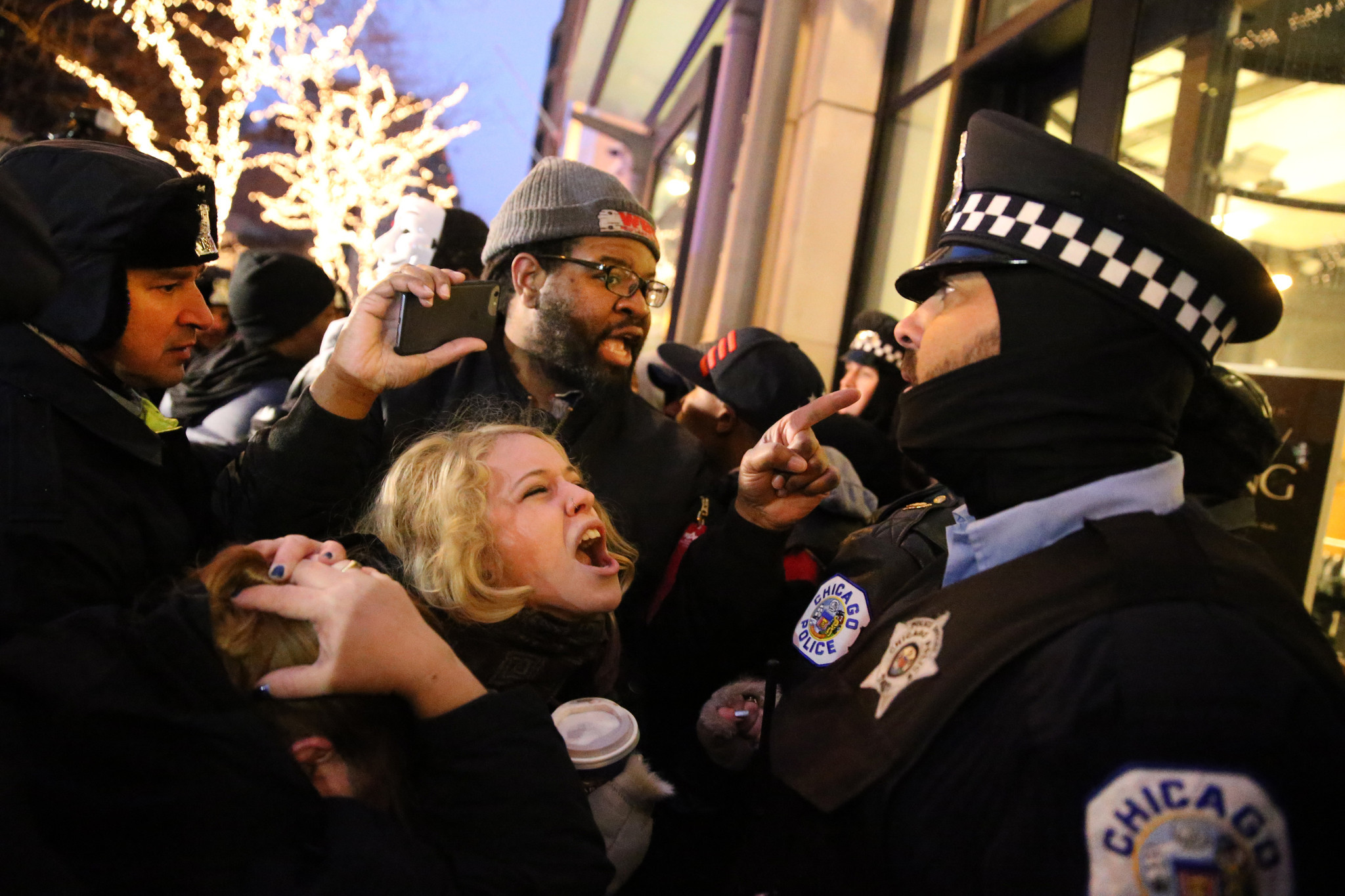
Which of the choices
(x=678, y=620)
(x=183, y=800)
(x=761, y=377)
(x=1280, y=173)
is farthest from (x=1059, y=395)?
(x=1280, y=173)

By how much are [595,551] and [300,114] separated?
12.0m

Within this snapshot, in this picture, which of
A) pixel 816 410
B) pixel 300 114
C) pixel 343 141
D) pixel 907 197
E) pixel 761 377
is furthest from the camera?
pixel 343 141

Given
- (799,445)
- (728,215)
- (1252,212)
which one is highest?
(728,215)

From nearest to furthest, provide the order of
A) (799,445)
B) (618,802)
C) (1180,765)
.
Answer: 1. (1180,765)
2. (618,802)
3. (799,445)

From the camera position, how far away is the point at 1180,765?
0.94m

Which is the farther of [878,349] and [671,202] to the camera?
[671,202]

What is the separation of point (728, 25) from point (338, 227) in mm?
8489

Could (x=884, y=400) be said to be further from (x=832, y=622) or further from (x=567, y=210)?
(x=832, y=622)

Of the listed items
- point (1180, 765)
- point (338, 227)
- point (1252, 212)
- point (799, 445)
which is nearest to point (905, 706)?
point (1180, 765)

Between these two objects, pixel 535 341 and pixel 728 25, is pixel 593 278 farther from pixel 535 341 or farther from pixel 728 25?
pixel 728 25

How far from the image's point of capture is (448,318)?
208cm

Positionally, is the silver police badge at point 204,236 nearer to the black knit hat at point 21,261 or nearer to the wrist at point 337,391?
the wrist at point 337,391

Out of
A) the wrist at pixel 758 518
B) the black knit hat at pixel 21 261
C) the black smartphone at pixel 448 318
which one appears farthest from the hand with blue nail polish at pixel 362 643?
the wrist at pixel 758 518

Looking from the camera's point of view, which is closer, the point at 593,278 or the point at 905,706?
the point at 905,706
